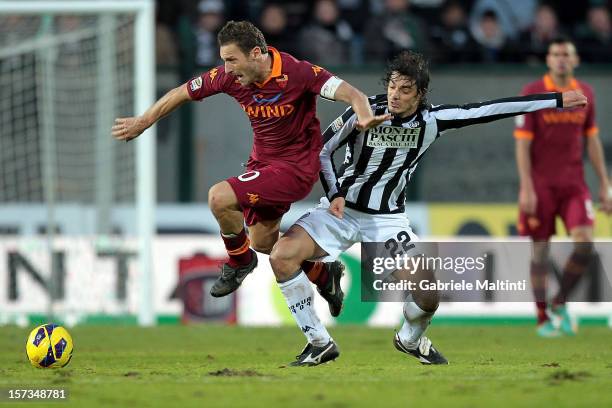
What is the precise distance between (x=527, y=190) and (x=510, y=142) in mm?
4583

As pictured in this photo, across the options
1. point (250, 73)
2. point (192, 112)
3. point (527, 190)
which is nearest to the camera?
point (250, 73)

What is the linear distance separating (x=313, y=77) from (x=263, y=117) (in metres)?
0.44

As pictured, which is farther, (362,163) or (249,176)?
(362,163)

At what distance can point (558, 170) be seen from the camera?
12039mm

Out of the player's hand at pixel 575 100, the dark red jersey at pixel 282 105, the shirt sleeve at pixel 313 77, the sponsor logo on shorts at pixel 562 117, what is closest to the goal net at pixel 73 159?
the sponsor logo on shorts at pixel 562 117

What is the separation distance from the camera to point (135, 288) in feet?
47.7

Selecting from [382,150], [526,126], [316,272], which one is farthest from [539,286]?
[382,150]

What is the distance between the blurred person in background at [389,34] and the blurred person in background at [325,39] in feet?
1.10

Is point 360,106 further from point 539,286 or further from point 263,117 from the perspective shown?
point 539,286

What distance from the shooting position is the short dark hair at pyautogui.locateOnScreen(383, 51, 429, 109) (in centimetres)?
798

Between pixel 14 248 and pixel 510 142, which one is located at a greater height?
pixel 510 142

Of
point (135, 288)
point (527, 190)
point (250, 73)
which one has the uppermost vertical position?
point (250, 73)

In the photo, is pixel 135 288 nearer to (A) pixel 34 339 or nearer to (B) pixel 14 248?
(B) pixel 14 248

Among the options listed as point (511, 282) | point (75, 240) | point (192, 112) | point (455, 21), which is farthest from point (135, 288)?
point (455, 21)
